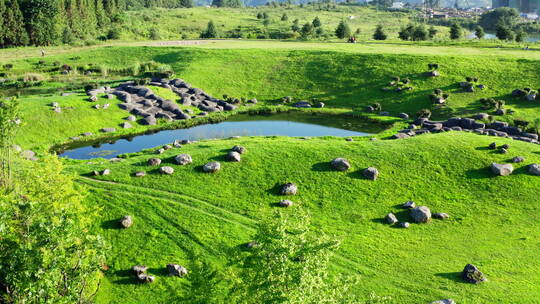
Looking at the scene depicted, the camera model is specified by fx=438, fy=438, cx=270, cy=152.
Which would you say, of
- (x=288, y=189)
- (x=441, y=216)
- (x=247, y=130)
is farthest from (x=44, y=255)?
(x=247, y=130)

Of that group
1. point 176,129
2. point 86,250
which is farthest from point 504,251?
point 176,129

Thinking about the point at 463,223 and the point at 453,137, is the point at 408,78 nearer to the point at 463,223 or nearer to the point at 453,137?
the point at 453,137

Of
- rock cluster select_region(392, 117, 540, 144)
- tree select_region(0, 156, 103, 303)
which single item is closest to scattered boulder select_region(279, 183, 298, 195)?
rock cluster select_region(392, 117, 540, 144)

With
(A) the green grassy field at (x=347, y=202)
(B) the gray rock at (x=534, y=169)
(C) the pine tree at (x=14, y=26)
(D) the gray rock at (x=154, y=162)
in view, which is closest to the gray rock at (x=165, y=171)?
(A) the green grassy field at (x=347, y=202)

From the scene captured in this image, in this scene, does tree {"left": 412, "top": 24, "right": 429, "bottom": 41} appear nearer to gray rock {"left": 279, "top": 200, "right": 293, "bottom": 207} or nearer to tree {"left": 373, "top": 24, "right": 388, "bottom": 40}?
tree {"left": 373, "top": 24, "right": 388, "bottom": 40}

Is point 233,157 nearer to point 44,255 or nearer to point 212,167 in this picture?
point 212,167

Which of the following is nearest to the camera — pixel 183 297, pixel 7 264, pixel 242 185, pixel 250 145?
A: pixel 7 264
